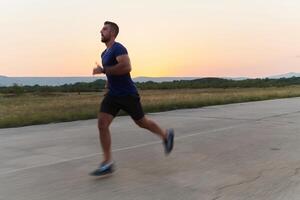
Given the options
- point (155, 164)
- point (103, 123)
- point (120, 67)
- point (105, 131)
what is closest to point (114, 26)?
point (120, 67)

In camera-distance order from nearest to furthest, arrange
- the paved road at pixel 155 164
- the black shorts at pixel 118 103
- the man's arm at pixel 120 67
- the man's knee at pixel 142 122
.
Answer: the paved road at pixel 155 164 → the man's arm at pixel 120 67 → the black shorts at pixel 118 103 → the man's knee at pixel 142 122

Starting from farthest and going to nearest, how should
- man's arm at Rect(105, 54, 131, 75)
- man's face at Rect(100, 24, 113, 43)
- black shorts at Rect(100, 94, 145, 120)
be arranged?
black shorts at Rect(100, 94, 145, 120) < man's face at Rect(100, 24, 113, 43) < man's arm at Rect(105, 54, 131, 75)

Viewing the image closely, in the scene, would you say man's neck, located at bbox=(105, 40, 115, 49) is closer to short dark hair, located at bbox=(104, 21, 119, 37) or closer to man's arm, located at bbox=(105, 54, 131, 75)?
short dark hair, located at bbox=(104, 21, 119, 37)

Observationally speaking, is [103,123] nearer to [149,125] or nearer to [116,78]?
[116,78]

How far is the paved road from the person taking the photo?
6.14 metres

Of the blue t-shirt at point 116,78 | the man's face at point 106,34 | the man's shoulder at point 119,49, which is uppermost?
the man's face at point 106,34

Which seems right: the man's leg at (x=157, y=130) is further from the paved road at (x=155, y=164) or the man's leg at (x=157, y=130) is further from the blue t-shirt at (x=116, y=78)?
the blue t-shirt at (x=116, y=78)

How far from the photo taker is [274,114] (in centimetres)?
1639

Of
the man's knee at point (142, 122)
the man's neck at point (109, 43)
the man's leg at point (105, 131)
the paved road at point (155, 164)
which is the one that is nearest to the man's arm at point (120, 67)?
the man's neck at point (109, 43)

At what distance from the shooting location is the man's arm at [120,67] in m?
6.74

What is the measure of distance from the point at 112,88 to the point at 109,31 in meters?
0.74

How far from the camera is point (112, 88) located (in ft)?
23.2

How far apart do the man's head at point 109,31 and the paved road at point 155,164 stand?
69.4 inches

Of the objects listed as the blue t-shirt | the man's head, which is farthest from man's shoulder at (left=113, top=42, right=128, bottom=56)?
the man's head
